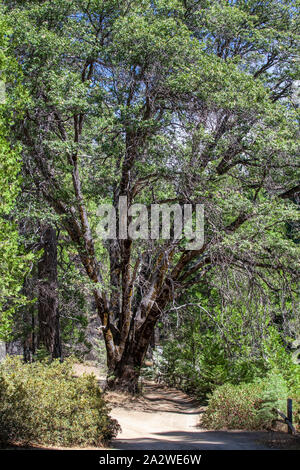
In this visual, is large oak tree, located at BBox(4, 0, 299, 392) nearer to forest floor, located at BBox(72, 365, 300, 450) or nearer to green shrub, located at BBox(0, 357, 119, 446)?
forest floor, located at BBox(72, 365, 300, 450)

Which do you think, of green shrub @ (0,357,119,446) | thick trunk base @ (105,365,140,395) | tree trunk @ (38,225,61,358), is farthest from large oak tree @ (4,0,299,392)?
green shrub @ (0,357,119,446)

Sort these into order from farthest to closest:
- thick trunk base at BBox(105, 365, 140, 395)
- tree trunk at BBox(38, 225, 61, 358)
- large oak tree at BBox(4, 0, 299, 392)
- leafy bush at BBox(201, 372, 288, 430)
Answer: tree trunk at BBox(38, 225, 61, 358) < thick trunk base at BBox(105, 365, 140, 395) < large oak tree at BBox(4, 0, 299, 392) < leafy bush at BBox(201, 372, 288, 430)

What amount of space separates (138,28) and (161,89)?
146 centimetres

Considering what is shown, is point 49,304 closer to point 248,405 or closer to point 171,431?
point 171,431

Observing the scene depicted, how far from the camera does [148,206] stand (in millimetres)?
14008

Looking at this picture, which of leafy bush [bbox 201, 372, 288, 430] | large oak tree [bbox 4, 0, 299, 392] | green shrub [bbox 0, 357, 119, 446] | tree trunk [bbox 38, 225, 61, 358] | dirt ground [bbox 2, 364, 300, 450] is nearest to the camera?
green shrub [bbox 0, 357, 119, 446]

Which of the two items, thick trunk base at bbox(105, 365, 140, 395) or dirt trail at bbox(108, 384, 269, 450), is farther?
thick trunk base at bbox(105, 365, 140, 395)

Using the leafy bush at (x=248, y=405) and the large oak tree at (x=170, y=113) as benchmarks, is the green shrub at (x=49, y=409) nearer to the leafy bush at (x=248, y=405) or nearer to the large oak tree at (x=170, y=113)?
the leafy bush at (x=248, y=405)

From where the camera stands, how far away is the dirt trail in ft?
28.4

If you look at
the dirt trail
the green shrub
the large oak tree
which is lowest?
the dirt trail

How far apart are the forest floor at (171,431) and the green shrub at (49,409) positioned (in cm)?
57

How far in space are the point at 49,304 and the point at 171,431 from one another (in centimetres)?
583
